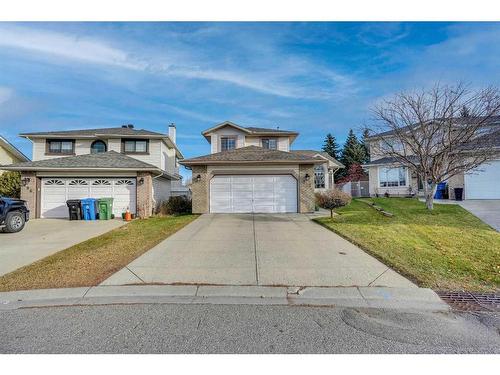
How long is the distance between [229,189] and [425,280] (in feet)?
38.5

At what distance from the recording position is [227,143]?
2222 cm

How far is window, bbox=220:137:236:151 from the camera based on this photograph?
2214cm

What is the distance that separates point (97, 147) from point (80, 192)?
25.0 feet

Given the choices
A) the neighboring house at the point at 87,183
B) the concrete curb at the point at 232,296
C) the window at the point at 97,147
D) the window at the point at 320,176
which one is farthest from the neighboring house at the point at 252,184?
the window at the point at 320,176

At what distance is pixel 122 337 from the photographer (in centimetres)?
305

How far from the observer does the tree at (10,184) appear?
18.2 m

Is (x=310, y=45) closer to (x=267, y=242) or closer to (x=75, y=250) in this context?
(x=267, y=242)

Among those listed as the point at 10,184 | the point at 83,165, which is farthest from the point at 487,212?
the point at 10,184

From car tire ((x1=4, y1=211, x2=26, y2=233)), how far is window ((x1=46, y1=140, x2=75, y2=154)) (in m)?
12.6

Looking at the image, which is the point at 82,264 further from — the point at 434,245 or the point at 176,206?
the point at 176,206

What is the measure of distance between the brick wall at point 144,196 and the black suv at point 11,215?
5155 millimetres

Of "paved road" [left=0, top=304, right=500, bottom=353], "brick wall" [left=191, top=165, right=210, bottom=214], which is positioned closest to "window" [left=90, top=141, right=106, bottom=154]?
"brick wall" [left=191, top=165, right=210, bottom=214]

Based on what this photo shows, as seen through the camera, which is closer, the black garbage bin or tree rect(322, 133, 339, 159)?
the black garbage bin

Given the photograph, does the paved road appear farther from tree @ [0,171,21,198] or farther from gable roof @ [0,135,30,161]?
gable roof @ [0,135,30,161]
